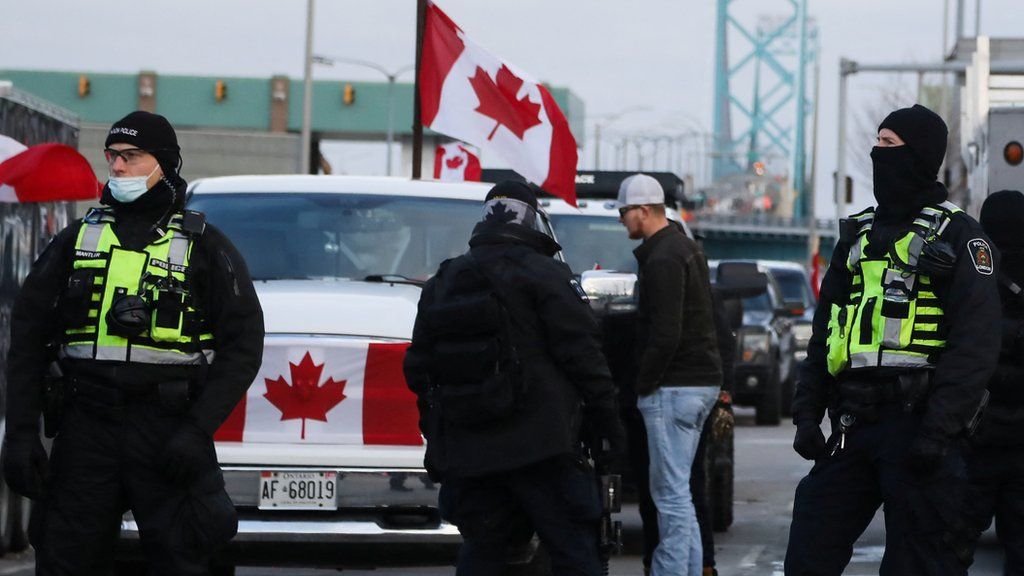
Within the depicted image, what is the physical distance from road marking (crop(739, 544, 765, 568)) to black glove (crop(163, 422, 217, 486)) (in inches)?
197

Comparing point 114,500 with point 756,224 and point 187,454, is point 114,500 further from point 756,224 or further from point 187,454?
point 756,224

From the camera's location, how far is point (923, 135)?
6.21 metres

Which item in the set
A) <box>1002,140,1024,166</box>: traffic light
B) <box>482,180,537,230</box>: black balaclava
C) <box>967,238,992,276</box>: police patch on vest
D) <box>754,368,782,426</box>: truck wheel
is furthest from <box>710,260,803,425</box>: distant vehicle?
<box>967,238,992,276</box>: police patch on vest

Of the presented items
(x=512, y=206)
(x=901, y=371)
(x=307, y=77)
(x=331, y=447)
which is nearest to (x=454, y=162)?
(x=331, y=447)

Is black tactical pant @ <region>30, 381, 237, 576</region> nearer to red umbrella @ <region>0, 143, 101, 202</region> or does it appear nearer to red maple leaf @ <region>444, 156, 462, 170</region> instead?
red umbrella @ <region>0, 143, 101, 202</region>

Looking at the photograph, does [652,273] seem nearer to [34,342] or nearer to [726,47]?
[34,342]

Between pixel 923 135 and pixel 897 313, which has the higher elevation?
pixel 923 135

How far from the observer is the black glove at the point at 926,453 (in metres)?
5.88

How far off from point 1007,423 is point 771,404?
1413cm

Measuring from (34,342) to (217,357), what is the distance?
21.9 inches

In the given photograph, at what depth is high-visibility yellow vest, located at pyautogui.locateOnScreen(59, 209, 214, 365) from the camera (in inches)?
241

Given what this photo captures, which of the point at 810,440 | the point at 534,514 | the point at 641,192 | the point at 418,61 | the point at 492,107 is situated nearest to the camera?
the point at 810,440

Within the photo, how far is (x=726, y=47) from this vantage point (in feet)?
561

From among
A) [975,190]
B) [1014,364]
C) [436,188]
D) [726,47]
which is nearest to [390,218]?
[436,188]
